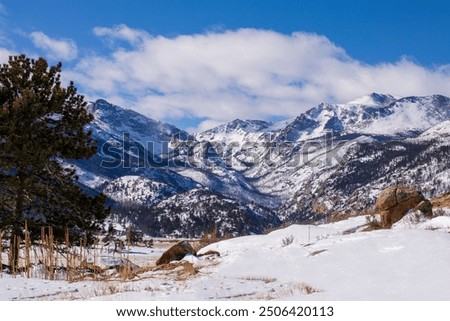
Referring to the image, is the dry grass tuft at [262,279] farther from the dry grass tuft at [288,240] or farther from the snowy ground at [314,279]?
the dry grass tuft at [288,240]

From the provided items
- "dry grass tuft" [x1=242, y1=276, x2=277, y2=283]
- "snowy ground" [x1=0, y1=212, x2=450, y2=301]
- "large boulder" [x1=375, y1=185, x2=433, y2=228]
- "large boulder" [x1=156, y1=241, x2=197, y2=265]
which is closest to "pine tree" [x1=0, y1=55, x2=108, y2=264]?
"large boulder" [x1=156, y1=241, x2=197, y2=265]

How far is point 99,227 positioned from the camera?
65.1ft

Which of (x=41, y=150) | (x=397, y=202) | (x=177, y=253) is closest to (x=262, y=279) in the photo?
(x=177, y=253)

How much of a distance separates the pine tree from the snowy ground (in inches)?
240

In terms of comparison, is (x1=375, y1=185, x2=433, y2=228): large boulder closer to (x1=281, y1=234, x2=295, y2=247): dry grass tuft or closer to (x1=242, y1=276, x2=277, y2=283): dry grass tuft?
(x1=281, y1=234, x2=295, y2=247): dry grass tuft

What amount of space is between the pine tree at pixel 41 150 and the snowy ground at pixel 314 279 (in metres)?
6.09

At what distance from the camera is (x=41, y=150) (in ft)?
57.5

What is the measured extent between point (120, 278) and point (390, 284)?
20.9 ft

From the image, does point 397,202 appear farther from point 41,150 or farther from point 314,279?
point 41,150

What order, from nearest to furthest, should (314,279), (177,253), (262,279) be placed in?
(314,279) < (262,279) < (177,253)

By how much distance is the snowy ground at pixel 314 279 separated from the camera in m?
8.87

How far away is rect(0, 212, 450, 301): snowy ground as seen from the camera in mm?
8867

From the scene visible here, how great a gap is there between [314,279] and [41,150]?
1098 centimetres

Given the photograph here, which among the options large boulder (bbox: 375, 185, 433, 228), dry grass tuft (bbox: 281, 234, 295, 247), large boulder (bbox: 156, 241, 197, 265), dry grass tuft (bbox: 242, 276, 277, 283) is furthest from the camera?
large boulder (bbox: 375, 185, 433, 228)
